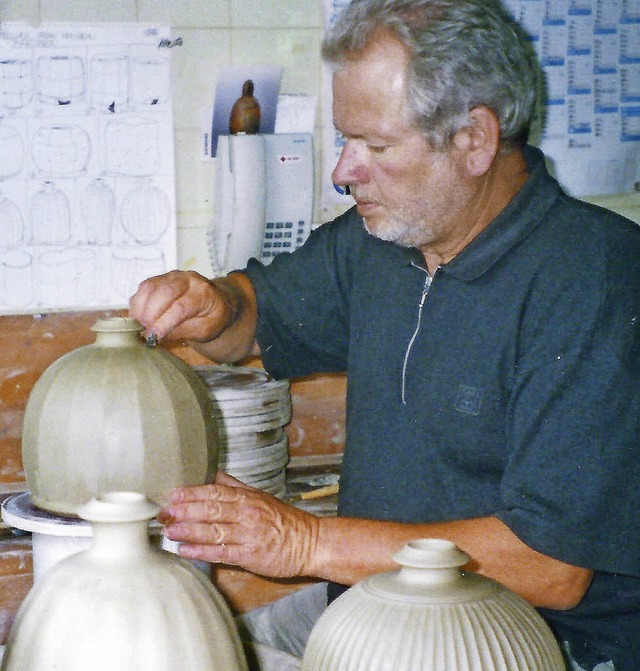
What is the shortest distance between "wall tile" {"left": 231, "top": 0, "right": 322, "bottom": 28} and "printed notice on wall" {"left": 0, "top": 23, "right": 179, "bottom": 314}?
20 centimetres

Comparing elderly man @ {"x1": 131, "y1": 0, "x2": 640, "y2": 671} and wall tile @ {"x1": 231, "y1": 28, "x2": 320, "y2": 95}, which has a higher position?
wall tile @ {"x1": 231, "y1": 28, "x2": 320, "y2": 95}

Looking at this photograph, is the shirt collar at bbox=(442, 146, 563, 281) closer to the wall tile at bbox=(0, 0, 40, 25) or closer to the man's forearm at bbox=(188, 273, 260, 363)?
the man's forearm at bbox=(188, 273, 260, 363)

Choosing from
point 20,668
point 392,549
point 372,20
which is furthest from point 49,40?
point 20,668

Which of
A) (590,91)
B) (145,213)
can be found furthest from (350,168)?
(590,91)

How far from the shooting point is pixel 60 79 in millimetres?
2611

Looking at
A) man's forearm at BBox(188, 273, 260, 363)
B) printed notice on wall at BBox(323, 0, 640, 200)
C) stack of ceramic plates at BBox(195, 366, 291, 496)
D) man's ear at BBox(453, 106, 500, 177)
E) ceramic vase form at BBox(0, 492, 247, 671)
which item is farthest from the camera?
printed notice on wall at BBox(323, 0, 640, 200)

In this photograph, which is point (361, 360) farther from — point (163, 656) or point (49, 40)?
point (49, 40)

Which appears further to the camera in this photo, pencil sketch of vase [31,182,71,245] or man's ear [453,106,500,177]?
pencil sketch of vase [31,182,71,245]

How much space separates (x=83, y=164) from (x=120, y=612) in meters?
1.86

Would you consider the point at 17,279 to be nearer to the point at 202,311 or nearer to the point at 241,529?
the point at 202,311

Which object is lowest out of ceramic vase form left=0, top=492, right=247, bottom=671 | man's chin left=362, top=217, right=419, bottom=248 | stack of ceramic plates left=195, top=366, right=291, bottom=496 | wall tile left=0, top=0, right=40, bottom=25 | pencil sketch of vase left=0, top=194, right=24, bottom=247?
stack of ceramic plates left=195, top=366, right=291, bottom=496

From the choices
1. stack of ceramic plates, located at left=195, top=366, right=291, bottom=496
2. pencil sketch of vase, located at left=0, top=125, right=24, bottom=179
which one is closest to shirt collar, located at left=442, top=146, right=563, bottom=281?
stack of ceramic plates, located at left=195, top=366, right=291, bottom=496

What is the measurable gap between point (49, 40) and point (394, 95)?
4.11 ft

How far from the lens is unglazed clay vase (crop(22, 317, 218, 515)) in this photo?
1627mm
